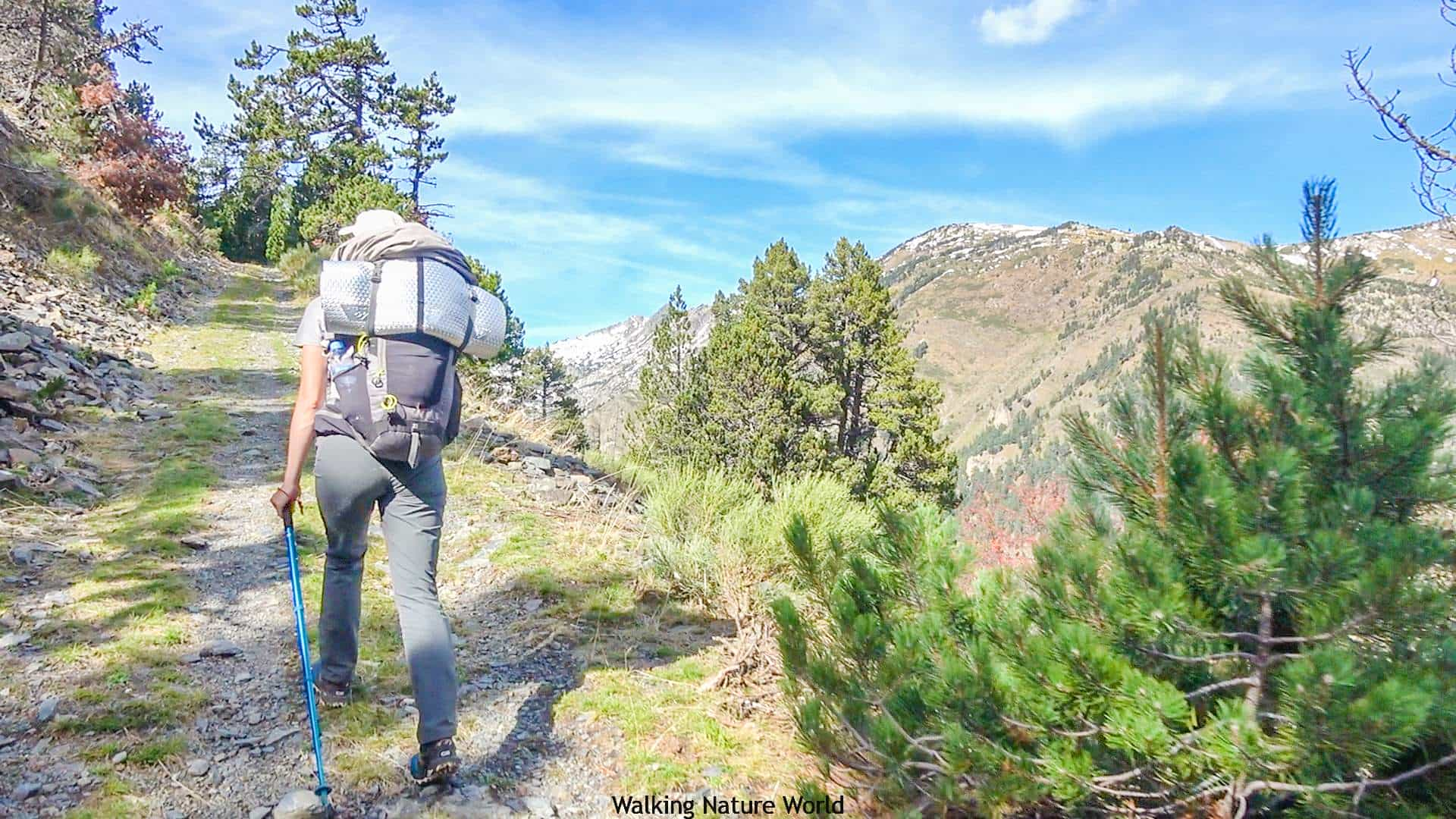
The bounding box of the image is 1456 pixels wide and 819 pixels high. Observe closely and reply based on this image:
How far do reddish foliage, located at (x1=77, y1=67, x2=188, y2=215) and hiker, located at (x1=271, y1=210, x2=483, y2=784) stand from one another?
73.9 ft

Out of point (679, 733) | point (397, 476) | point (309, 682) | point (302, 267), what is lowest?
point (679, 733)

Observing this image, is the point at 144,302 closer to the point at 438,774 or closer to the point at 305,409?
the point at 305,409

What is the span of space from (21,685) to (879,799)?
3.28m

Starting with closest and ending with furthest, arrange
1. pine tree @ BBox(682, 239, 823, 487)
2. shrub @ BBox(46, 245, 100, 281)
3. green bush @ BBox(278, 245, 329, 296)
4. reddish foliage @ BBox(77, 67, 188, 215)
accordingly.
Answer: shrub @ BBox(46, 245, 100, 281), reddish foliage @ BBox(77, 67, 188, 215), green bush @ BBox(278, 245, 329, 296), pine tree @ BBox(682, 239, 823, 487)

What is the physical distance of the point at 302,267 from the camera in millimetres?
27422

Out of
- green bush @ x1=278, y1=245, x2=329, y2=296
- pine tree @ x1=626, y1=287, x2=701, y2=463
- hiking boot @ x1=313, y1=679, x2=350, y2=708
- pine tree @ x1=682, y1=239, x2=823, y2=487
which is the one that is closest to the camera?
hiking boot @ x1=313, y1=679, x2=350, y2=708

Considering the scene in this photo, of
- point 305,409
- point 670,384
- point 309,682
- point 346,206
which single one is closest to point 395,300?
point 305,409

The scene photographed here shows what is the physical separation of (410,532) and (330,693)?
0.93 meters

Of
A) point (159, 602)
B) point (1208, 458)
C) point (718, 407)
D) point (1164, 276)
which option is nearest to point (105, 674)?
point (159, 602)

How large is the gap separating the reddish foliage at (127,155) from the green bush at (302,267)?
12.4 ft

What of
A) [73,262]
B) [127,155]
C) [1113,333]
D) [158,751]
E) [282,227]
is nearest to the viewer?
[158,751]

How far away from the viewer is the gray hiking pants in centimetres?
270

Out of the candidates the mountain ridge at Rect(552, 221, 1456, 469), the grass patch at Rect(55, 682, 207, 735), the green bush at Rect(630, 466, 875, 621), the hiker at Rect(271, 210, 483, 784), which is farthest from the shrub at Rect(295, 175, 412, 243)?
the hiker at Rect(271, 210, 483, 784)

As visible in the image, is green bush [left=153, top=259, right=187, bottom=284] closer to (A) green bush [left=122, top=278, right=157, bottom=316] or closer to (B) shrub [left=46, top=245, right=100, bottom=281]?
(A) green bush [left=122, top=278, right=157, bottom=316]
